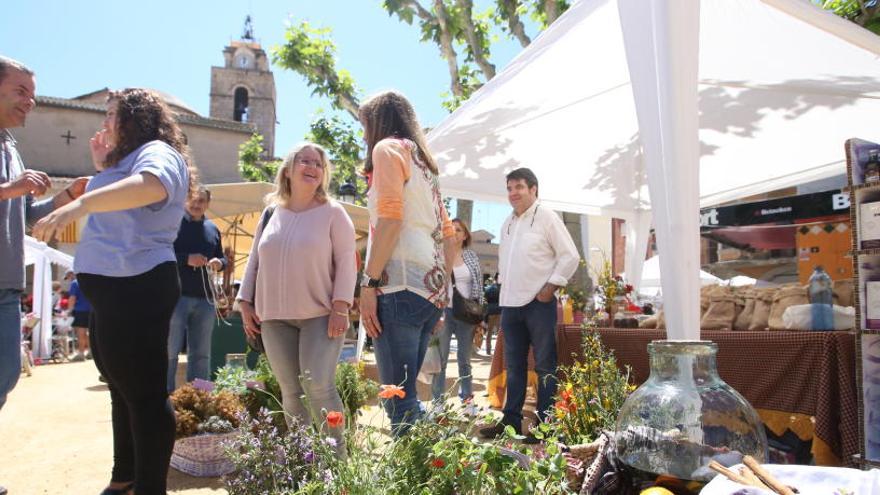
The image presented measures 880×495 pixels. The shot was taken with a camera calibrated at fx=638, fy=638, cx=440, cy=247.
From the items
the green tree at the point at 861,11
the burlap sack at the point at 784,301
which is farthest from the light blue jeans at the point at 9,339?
the green tree at the point at 861,11

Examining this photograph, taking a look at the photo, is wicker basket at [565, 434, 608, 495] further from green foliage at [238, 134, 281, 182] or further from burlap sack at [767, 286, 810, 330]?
green foliage at [238, 134, 281, 182]

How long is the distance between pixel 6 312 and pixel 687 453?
2.48m

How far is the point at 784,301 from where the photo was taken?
12.2 ft

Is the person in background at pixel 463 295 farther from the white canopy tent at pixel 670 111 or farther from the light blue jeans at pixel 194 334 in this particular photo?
the light blue jeans at pixel 194 334

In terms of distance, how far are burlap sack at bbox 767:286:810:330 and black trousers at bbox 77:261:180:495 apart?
10.5 feet

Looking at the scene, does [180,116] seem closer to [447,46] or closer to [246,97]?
[447,46]

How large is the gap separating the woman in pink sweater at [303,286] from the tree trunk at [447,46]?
8216mm

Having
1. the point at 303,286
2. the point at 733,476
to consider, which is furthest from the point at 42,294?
the point at 733,476

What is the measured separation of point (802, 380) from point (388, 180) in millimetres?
2442

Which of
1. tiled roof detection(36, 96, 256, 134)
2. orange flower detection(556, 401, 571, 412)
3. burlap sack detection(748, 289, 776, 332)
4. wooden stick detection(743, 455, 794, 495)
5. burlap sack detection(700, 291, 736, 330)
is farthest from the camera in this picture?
tiled roof detection(36, 96, 256, 134)

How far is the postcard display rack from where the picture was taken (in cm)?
284

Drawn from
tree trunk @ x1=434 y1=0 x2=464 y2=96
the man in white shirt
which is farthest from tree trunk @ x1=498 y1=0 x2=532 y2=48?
the man in white shirt

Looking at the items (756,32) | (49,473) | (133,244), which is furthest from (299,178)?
(756,32)

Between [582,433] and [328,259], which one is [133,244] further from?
[582,433]
